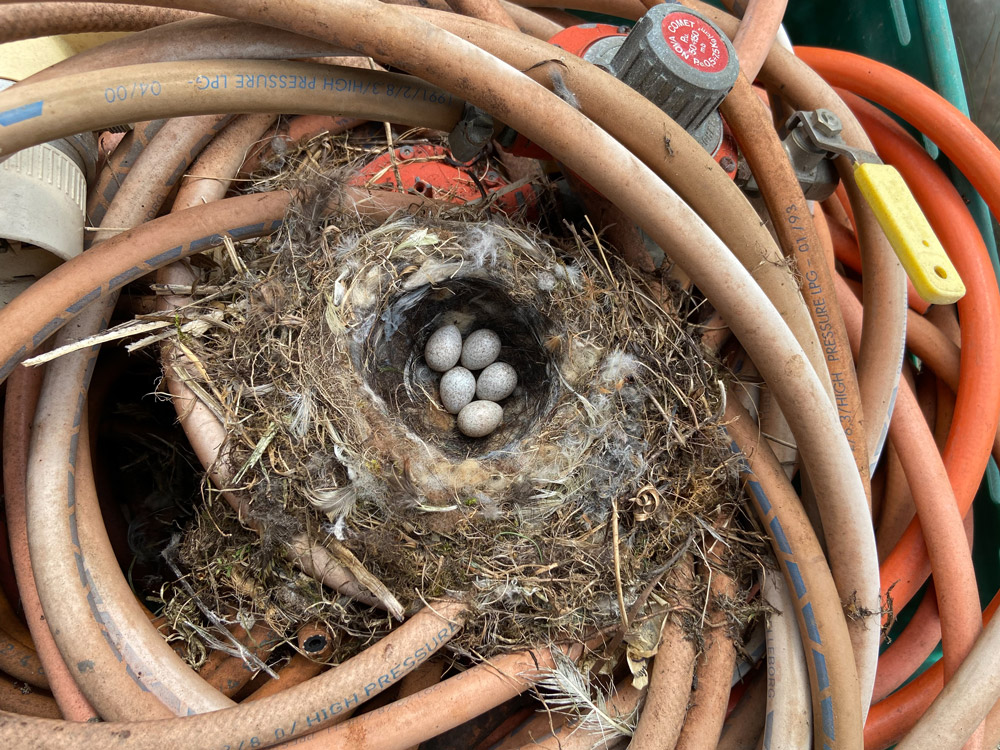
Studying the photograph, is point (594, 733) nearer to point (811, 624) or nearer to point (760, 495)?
point (811, 624)

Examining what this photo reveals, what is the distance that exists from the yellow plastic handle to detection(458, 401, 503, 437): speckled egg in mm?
1013

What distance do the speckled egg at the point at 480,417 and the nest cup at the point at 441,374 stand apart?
39mm

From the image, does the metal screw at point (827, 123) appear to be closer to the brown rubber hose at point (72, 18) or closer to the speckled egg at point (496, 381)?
the speckled egg at point (496, 381)

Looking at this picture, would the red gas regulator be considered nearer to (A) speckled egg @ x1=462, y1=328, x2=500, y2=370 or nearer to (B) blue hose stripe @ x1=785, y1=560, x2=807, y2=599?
(A) speckled egg @ x1=462, y1=328, x2=500, y2=370

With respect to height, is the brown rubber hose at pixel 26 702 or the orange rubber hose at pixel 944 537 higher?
the orange rubber hose at pixel 944 537

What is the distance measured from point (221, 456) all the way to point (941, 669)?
1595mm

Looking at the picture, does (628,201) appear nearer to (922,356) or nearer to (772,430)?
(772,430)

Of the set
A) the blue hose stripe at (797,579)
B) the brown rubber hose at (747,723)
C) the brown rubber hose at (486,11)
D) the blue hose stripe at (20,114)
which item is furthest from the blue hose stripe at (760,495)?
the blue hose stripe at (20,114)

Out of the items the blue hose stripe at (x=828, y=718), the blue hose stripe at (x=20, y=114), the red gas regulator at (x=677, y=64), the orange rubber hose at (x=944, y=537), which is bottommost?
the blue hose stripe at (x=828, y=718)

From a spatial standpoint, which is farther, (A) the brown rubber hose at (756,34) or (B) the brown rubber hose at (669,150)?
(A) the brown rubber hose at (756,34)

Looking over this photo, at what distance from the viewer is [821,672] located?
127 cm

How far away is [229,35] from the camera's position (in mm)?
1158

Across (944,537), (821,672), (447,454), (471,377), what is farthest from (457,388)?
(944,537)

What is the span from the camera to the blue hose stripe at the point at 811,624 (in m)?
1.27
